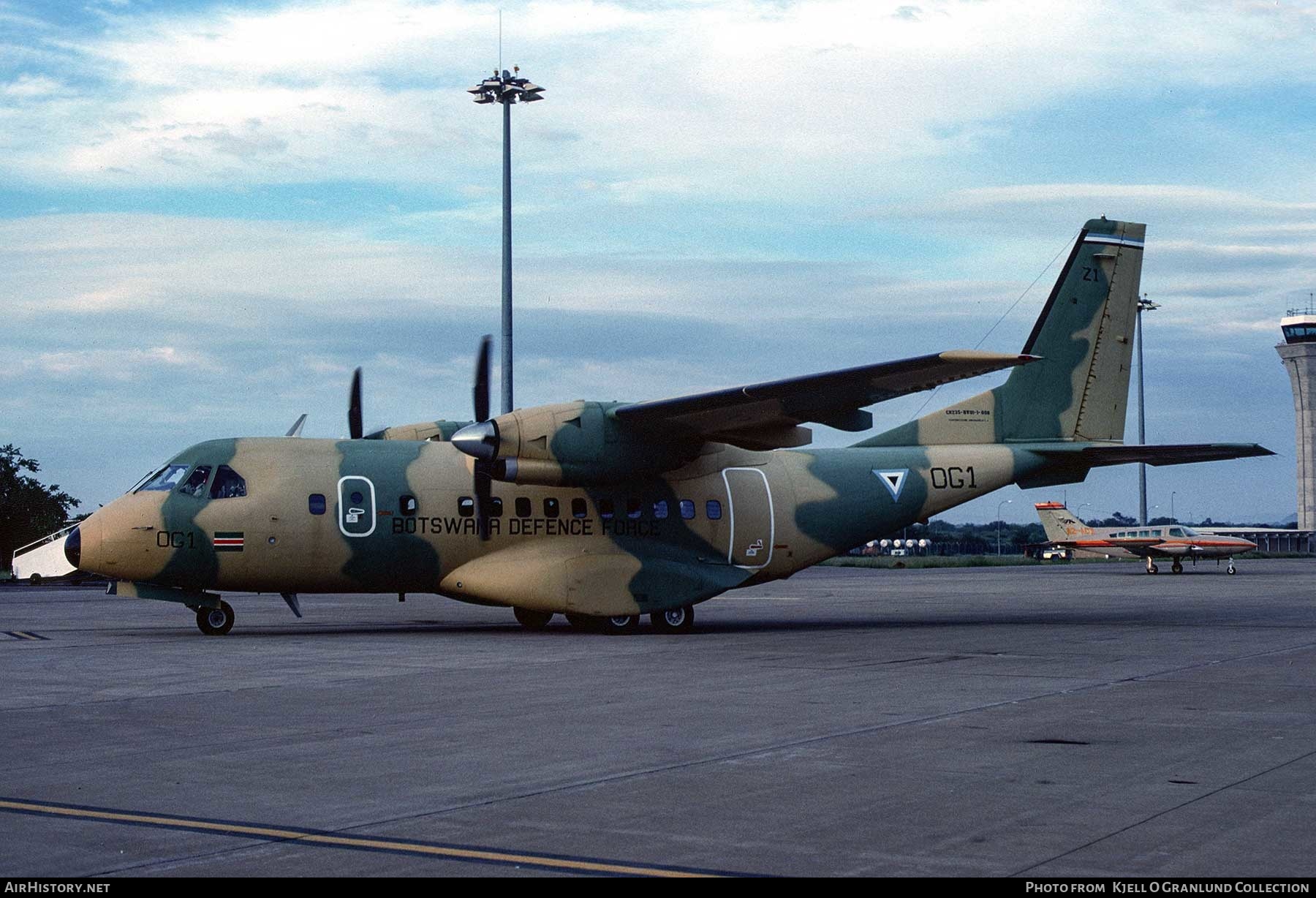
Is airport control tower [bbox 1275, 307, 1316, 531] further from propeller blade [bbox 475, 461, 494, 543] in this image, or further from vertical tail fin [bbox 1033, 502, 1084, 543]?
propeller blade [bbox 475, 461, 494, 543]

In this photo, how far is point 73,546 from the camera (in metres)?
21.2

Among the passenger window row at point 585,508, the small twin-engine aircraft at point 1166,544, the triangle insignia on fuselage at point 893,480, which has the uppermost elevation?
the triangle insignia on fuselage at point 893,480

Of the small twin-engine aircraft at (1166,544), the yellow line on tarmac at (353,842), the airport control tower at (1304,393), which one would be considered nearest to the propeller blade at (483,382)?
the yellow line on tarmac at (353,842)

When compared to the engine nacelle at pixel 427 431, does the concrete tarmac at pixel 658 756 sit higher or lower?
lower

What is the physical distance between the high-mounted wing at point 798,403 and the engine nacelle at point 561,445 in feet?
1.31

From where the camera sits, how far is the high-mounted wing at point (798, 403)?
780 inches

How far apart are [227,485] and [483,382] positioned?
4617 millimetres

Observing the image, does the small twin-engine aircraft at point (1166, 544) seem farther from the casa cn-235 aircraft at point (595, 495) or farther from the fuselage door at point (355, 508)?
the fuselage door at point (355, 508)

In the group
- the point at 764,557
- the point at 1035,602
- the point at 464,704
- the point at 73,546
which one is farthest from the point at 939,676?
the point at 1035,602

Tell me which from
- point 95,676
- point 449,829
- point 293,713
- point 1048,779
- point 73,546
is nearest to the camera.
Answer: point 449,829

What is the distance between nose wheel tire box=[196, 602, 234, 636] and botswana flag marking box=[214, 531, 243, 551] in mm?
1182

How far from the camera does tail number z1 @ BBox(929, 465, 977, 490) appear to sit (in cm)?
2552
